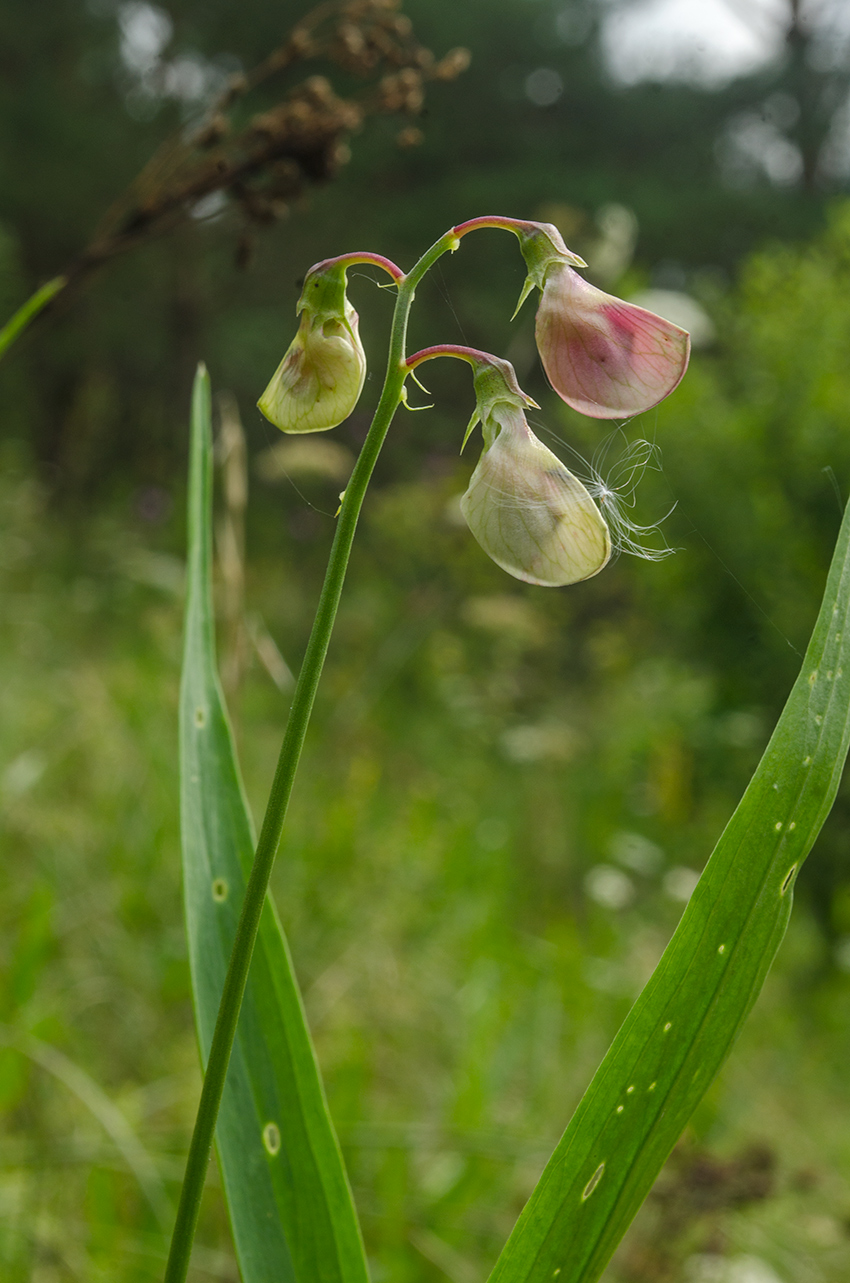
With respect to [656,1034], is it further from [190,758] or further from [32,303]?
[32,303]

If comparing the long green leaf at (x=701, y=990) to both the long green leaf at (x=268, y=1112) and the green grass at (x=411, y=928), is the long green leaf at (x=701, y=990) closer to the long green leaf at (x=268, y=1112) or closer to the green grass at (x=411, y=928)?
the long green leaf at (x=268, y=1112)

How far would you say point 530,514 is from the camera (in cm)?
32

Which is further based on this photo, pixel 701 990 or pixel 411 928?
pixel 411 928

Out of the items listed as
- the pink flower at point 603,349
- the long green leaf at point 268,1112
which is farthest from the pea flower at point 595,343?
the long green leaf at point 268,1112

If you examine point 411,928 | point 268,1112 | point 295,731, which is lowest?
point 411,928

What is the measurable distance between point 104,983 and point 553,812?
1842 millimetres

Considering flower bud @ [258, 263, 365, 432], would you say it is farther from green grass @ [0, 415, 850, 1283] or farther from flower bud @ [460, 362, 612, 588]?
green grass @ [0, 415, 850, 1283]

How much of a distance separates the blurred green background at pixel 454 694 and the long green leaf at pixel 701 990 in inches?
2.3

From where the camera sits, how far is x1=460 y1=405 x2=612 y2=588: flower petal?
0.32 m

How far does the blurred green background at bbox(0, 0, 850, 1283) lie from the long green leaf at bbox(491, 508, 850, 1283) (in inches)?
2.3

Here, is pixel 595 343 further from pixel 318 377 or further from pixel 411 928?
pixel 411 928

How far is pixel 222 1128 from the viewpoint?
366 mm

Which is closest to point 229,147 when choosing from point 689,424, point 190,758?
point 190,758

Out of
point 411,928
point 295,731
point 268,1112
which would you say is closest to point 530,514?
point 295,731
